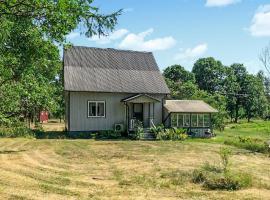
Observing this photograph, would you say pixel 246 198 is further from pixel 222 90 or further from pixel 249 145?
pixel 222 90

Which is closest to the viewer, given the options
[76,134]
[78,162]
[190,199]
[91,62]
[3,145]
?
[190,199]

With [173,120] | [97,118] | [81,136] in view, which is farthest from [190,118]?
[81,136]

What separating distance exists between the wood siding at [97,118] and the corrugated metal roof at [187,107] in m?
1.39

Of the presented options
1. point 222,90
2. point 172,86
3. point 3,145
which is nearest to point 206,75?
point 222,90

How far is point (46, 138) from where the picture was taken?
29.5 m

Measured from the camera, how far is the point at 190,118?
34344 millimetres

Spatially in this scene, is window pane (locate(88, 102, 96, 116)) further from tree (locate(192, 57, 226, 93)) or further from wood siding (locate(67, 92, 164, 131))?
tree (locate(192, 57, 226, 93))

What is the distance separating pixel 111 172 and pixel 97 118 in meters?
17.3

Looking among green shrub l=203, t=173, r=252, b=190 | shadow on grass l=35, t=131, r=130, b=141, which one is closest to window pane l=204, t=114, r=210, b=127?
shadow on grass l=35, t=131, r=130, b=141

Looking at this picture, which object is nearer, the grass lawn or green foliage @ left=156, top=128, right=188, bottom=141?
the grass lawn

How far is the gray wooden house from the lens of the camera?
31766 mm

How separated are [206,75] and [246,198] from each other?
239ft

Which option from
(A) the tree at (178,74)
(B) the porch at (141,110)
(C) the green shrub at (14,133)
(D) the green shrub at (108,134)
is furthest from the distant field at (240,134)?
(A) the tree at (178,74)

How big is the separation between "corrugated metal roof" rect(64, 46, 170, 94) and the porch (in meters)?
1.07
